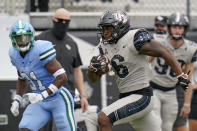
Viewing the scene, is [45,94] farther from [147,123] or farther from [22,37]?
[147,123]

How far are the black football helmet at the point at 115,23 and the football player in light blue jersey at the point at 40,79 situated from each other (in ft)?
1.82

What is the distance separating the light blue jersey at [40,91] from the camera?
606 cm

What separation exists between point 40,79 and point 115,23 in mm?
919

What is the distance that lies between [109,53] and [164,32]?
304 cm

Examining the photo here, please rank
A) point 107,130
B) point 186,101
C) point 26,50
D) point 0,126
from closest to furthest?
1. point 107,130
2. point 26,50
3. point 186,101
4. point 0,126

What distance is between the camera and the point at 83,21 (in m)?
9.75

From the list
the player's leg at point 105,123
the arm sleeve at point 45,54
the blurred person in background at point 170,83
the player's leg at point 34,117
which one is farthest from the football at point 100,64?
the blurred person in background at point 170,83

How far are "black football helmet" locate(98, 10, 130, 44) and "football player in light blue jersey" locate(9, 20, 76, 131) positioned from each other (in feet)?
1.82

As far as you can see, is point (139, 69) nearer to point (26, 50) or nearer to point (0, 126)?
point (26, 50)

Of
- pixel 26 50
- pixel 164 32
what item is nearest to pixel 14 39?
pixel 26 50

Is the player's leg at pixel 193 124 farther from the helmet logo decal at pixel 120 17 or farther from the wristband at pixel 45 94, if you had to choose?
the wristband at pixel 45 94

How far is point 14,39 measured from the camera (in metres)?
6.10

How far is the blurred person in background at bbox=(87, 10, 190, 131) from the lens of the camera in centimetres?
573

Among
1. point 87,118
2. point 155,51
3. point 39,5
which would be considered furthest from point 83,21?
point 155,51
